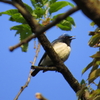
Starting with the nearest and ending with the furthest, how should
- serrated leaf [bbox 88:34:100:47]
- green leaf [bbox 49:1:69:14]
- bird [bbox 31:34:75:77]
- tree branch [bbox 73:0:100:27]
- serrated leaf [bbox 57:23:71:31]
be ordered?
1. tree branch [bbox 73:0:100:27]
2. serrated leaf [bbox 88:34:100:47]
3. green leaf [bbox 49:1:69:14]
4. serrated leaf [bbox 57:23:71:31]
5. bird [bbox 31:34:75:77]

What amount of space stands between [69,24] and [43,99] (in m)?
2.48

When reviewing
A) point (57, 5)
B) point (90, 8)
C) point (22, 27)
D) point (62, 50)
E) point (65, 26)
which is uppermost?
point (62, 50)

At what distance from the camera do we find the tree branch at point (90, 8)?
0.64 m

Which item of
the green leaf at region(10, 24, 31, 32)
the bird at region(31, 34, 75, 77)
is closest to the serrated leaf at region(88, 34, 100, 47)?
the green leaf at region(10, 24, 31, 32)

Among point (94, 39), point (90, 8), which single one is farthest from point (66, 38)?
point (90, 8)

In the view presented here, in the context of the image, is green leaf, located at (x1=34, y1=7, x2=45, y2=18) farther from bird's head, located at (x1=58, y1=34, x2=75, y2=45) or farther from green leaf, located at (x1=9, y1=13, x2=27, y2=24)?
bird's head, located at (x1=58, y1=34, x2=75, y2=45)

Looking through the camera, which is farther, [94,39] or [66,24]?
[66,24]

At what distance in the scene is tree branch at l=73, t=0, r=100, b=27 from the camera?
0.64 m

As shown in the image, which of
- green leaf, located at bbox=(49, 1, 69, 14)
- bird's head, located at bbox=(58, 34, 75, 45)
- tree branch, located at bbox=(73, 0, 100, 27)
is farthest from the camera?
bird's head, located at bbox=(58, 34, 75, 45)

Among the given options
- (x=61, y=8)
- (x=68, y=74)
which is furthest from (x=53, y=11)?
(x=68, y=74)

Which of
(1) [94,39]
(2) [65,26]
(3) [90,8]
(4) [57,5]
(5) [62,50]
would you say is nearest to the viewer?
(3) [90,8]

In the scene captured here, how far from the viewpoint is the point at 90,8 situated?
64 cm

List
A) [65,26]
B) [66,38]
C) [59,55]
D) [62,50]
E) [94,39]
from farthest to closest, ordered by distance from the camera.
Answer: [66,38] < [62,50] < [59,55] < [65,26] < [94,39]

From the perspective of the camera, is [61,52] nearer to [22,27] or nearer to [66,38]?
[66,38]
